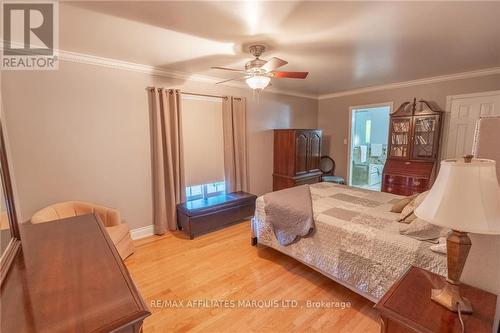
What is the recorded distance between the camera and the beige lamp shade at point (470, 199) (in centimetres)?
91

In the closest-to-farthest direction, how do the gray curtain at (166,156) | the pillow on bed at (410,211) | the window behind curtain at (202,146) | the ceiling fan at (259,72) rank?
the pillow on bed at (410,211), the ceiling fan at (259,72), the gray curtain at (166,156), the window behind curtain at (202,146)

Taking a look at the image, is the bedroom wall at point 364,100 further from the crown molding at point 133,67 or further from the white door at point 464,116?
the crown molding at point 133,67

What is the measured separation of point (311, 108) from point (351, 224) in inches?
159

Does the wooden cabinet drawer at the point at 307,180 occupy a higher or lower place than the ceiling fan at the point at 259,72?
lower

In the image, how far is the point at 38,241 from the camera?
1.21 metres

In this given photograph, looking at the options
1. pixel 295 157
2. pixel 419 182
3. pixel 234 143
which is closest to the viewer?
pixel 419 182

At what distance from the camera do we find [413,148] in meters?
3.87

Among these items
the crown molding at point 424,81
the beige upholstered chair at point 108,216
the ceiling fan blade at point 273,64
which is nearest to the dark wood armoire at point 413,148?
the crown molding at point 424,81

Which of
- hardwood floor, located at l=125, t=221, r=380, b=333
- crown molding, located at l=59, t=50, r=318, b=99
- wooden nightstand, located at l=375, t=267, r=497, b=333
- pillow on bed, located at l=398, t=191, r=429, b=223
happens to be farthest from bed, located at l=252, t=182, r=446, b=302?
crown molding, located at l=59, t=50, r=318, b=99

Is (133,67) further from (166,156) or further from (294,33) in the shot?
(294,33)

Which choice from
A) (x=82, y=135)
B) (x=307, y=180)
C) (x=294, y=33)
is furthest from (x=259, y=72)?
(x=307, y=180)

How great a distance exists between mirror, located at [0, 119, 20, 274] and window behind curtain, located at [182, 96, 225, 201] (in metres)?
2.49

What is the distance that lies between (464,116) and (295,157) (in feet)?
8.86

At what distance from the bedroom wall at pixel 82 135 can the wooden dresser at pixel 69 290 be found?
1764 millimetres
